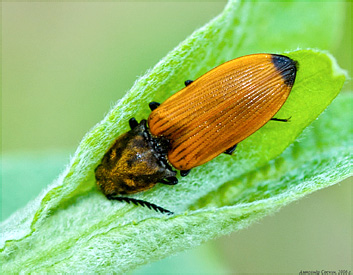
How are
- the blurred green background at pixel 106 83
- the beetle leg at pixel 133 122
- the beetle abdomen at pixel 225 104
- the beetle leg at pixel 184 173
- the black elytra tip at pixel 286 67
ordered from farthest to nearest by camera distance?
1. the blurred green background at pixel 106 83
2. the beetle leg at pixel 184 173
3. the beetle abdomen at pixel 225 104
4. the beetle leg at pixel 133 122
5. the black elytra tip at pixel 286 67

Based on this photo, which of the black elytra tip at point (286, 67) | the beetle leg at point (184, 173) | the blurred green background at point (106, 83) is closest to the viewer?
the black elytra tip at point (286, 67)

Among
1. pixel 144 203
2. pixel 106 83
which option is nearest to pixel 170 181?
pixel 144 203

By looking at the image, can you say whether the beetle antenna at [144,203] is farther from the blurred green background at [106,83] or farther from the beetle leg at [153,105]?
the blurred green background at [106,83]

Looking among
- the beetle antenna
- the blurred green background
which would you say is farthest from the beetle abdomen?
the blurred green background

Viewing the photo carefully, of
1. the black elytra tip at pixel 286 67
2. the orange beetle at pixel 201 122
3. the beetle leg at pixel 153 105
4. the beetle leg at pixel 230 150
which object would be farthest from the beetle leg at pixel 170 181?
the black elytra tip at pixel 286 67

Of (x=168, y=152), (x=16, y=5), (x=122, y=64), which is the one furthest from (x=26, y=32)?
(x=168, y=152)

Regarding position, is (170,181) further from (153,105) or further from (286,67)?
(286,67)

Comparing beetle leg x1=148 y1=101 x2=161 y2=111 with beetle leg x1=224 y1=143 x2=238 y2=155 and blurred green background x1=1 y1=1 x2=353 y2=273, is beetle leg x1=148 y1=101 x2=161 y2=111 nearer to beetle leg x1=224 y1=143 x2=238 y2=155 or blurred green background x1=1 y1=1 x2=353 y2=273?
beetle leg x1=224 y1=143 x2=238 y2=155

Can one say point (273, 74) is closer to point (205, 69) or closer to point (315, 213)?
point (205, 69)
